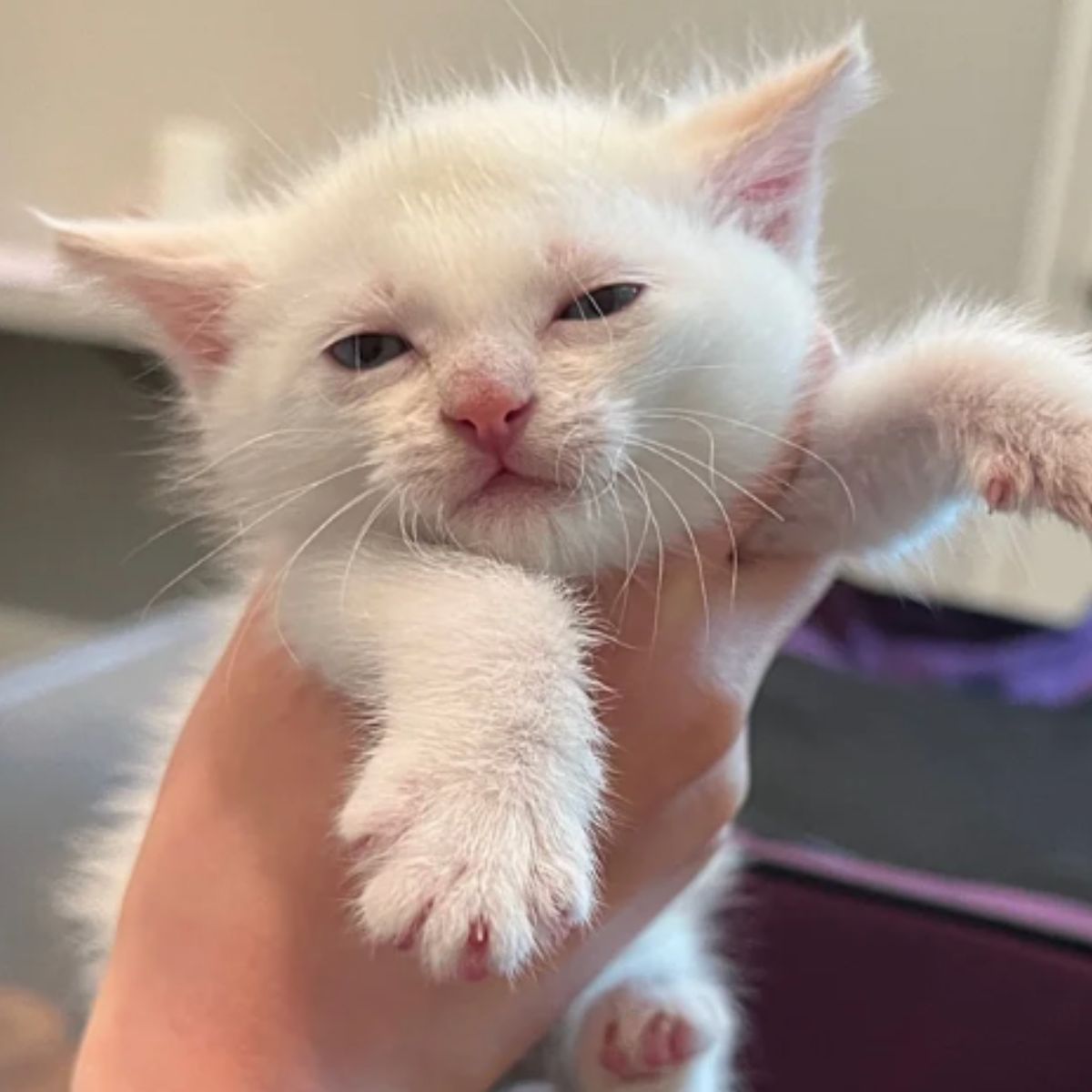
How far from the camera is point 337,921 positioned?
75 centimetres

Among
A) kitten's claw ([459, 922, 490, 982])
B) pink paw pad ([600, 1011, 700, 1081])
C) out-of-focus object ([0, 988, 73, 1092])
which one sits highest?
kitten's claw ([459, 922, 490, 982])

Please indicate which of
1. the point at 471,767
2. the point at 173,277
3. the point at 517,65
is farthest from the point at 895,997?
the point at 517,65

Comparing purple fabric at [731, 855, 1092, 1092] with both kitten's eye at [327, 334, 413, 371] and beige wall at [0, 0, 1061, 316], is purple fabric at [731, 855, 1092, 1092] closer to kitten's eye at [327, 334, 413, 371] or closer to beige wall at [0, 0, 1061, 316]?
kitten's eye at [327, 334, 413, 371]

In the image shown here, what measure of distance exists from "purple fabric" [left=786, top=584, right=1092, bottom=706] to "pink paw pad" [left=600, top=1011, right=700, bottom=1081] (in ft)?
2.23

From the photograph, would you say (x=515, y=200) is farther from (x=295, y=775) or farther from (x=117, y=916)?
(x=117, y=916)

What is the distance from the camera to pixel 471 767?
56 centimetres

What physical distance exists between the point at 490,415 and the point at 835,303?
1.48 ft

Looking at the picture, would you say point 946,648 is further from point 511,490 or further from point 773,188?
point 511,490

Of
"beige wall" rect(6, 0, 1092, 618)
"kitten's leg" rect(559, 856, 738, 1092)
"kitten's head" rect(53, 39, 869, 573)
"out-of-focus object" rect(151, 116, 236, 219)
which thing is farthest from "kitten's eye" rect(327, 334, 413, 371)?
"out-of-focus object" rect(151, 116, 236, 219)

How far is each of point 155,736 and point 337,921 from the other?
1.13ft

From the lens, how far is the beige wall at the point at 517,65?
5.42 feet

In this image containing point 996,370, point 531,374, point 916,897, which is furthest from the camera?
point 916,897

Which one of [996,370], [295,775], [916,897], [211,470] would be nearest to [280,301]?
[211,470]

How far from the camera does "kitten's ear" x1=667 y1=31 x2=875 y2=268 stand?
2.33ft
